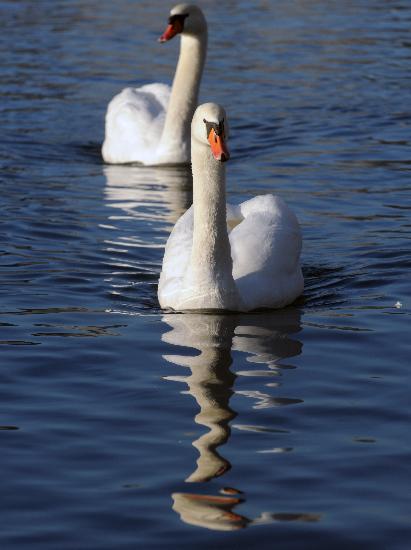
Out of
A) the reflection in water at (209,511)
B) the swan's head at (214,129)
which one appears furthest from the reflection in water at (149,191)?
the reflection in water at (209,511)

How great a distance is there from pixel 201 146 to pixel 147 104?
310 inches

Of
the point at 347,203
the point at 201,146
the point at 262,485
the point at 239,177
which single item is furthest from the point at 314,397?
the point at 239,177

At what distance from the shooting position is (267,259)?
9836mm

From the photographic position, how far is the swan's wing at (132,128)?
1623cm

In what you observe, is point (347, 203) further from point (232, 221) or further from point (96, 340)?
point (96, 340)

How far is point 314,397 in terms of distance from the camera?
782 centimetres

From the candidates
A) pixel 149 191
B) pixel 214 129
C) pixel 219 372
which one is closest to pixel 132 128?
pixel 149 191

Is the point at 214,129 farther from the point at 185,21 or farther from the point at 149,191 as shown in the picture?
the point at 185,21

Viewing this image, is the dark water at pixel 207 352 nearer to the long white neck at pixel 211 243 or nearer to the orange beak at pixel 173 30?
the long white neck at pixel 211 243

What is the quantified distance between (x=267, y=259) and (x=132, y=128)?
701 cm

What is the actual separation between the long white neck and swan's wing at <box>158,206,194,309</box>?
26 centimetres

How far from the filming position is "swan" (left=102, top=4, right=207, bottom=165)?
1614cm

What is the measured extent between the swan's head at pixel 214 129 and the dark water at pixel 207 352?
1.14 meters

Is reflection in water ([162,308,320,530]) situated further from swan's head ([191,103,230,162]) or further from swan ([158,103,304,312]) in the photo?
swan's head ([191,103,230,162])
